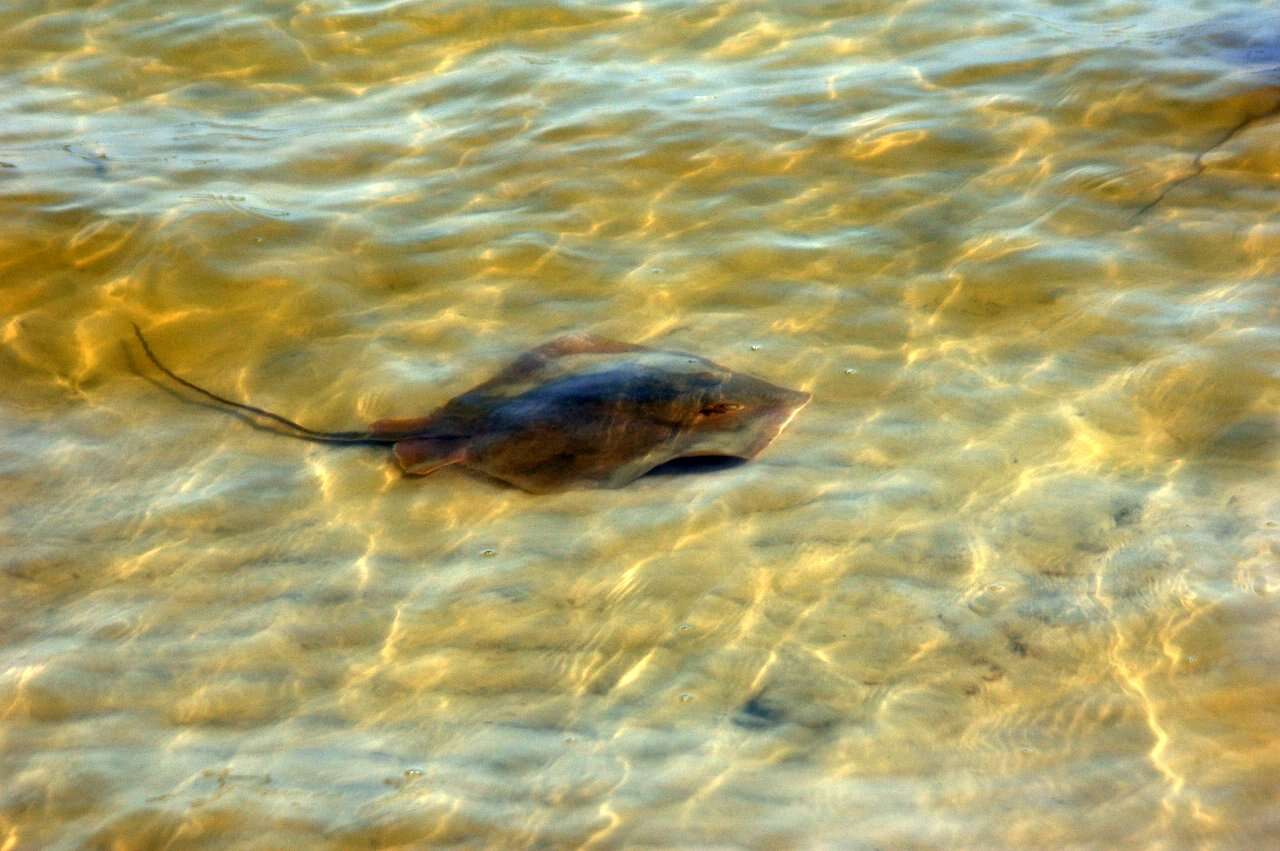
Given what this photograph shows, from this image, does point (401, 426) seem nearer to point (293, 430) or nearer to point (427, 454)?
point (427, 454)

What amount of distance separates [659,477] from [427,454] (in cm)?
87

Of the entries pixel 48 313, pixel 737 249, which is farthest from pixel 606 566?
pixel 48 313

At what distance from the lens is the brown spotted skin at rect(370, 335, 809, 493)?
14.4 feet

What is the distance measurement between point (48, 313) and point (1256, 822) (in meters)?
5.14

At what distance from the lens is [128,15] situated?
27.1 ft

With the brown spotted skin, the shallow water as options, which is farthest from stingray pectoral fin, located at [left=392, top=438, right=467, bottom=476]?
the shallow water

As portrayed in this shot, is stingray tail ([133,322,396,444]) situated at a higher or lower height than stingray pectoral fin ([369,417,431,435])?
lower

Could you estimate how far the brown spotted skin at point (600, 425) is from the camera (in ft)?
14.4

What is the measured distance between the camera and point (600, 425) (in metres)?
4.43

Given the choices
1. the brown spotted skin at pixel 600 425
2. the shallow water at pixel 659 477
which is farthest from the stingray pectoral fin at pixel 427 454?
the shallow water at pixel 659 477

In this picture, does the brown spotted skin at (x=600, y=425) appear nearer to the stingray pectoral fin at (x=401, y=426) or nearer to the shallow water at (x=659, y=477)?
the stingray pectoral fin at (x=401, y=426)

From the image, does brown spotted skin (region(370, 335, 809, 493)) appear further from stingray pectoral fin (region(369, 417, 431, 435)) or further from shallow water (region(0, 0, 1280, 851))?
shallow water (region(0, 0, 1280, 851))

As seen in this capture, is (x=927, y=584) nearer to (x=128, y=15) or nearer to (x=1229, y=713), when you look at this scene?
(x=1229, y=713)

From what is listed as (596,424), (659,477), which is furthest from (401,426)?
(659,477)
